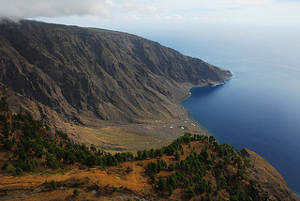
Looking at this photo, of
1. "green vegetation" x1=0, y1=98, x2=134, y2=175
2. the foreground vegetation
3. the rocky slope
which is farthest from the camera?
the foreground vegetation

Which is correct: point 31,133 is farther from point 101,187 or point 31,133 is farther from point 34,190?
point 101,187

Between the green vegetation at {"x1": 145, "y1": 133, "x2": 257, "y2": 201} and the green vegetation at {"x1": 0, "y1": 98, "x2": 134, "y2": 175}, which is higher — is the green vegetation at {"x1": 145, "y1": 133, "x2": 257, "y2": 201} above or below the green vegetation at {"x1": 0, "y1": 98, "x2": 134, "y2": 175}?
below

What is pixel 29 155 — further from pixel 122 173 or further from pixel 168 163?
pixel 168 163

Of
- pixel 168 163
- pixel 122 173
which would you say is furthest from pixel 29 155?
pixel 168 163

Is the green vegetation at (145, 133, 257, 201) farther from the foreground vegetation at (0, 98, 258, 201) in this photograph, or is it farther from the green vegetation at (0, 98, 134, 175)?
the green vegetation at (0, 98, 134, 175)

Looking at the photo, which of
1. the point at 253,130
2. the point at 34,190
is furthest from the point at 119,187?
the point at 253,130

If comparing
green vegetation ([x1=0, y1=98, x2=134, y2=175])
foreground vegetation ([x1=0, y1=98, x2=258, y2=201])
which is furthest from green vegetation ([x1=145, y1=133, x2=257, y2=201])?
green vegetation ([x1=0, y1=98, x2=134, y2=175])

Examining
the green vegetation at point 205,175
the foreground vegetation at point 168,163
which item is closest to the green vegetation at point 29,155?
the foreground vegetation at point 168,163

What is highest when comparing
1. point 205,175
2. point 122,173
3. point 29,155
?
point 29,155

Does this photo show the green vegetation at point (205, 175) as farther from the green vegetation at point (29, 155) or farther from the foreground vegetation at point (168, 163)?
the green vegetation at point (29, 155)
